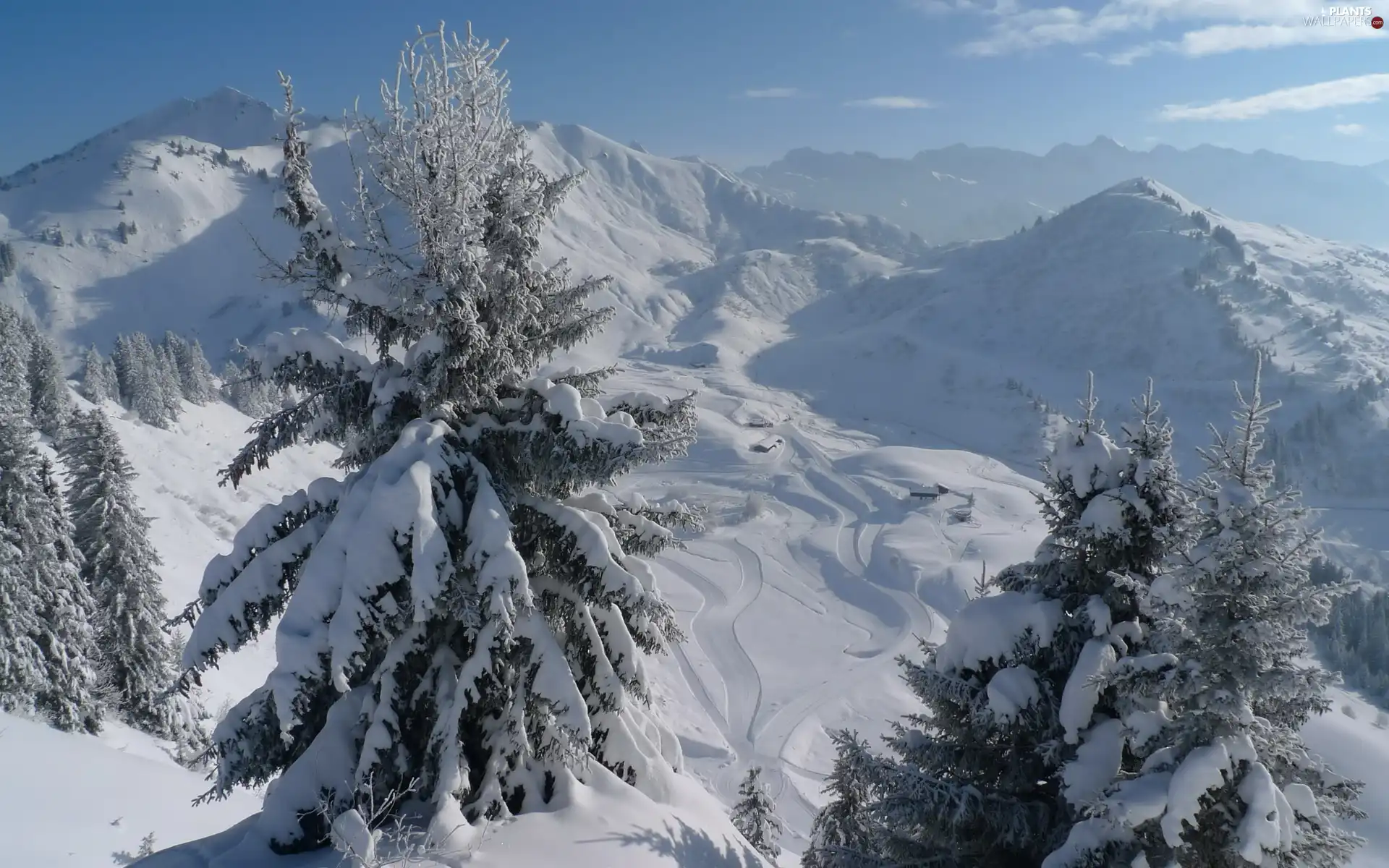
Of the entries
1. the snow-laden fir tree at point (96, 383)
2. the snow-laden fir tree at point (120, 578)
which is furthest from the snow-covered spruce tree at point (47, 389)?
the snow-laden fir tree at point (120, 578)

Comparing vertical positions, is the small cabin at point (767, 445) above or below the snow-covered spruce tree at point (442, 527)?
below

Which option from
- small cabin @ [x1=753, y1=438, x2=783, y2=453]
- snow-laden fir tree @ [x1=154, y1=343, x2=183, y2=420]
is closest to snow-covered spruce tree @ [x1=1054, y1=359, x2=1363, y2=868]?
snow-laden fir tree @ [x1=154, y1=343, x2=183, y2=420]

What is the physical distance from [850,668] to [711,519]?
29.9 meters

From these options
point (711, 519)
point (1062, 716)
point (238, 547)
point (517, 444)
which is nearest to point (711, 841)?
point (1062, 716)

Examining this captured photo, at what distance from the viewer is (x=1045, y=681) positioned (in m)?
8.68

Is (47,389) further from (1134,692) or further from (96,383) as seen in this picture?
(1134,692)

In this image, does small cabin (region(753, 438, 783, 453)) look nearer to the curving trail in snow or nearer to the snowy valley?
the snowy valley

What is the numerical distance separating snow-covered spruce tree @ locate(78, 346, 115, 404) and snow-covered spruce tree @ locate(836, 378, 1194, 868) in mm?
84900

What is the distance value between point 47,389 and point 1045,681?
74.4 meters

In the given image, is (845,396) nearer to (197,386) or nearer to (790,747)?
(197,386)

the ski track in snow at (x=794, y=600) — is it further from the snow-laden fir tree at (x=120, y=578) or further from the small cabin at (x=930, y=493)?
the snow-laden fir tree at (x=120, y=578)

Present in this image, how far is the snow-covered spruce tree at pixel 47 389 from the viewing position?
54.0 meters

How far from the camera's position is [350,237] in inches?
335

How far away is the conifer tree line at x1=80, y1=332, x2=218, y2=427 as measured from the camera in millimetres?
70938
